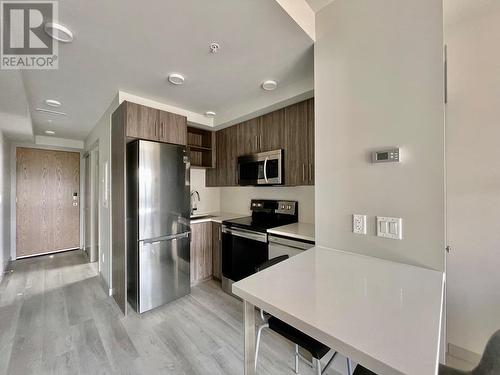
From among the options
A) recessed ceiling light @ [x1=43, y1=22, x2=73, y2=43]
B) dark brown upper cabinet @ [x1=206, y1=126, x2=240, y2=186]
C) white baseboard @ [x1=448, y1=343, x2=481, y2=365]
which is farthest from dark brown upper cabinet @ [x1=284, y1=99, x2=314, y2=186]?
recessed ceiling light @ [x1=43, y1=22, x2=73, y2=43]

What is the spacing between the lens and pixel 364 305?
0.81 metres

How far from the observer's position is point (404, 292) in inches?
35.9

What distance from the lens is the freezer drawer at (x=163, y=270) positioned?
2250 mm

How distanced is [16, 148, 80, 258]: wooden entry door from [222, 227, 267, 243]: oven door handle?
4.08 meters

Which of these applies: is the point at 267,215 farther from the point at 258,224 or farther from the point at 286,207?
the point at 258,224

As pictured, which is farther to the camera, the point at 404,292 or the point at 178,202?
the point at 178,202

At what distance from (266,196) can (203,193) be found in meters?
1.22

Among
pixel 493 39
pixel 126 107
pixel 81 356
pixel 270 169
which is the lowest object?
pixel 81 356

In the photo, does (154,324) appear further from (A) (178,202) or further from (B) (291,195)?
(B) (291,195)

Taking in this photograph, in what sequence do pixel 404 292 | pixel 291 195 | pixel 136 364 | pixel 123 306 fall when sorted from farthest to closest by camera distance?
1. pixel 291 195
2. pixel 123 306
3. pixel 136 364
4. pixel 404 292

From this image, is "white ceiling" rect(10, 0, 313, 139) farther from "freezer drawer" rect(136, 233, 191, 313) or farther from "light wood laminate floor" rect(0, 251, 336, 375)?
"light wood laminate floor" rect(0, 251, 336, 375)

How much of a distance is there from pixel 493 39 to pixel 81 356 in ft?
13.1

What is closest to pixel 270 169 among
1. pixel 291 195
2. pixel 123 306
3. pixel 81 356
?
pixel 291 195

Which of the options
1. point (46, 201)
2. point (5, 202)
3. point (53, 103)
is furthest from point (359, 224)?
point (46, 201)
